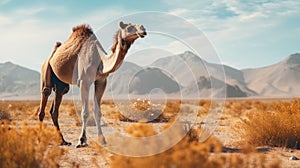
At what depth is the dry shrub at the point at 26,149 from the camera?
5.17 meters

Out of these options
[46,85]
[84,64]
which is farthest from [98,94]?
[46,85]

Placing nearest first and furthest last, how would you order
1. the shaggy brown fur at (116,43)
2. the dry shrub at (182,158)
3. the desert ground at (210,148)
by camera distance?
the dry shrub at (182,158) → the desert ground at (210,148) → the shaggy brown fur at (116,43)

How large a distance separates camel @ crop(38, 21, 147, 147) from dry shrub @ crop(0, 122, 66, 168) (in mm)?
3429

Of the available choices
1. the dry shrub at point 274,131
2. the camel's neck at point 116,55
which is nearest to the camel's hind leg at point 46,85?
the camel's neck at point 116,55

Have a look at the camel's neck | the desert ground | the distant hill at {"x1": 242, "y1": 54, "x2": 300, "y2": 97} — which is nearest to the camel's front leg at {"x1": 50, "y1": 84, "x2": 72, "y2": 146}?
the desert ground

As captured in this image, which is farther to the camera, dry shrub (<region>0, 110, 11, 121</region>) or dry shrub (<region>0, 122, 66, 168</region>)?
dry shrub (<region>0, 110, 11, 121</region>)

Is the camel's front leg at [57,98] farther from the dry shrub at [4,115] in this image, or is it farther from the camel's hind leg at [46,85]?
the dry shrub at [4,115]

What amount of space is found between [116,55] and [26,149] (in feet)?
13.0

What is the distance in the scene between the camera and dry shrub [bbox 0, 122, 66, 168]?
5172 mm

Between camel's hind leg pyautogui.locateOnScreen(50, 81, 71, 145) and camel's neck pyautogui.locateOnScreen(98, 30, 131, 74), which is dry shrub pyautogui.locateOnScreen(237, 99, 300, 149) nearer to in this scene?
camel's neck pyautogui.locateOnScreen(98, 30, 131, 74)

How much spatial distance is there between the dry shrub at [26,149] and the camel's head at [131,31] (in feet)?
10.4

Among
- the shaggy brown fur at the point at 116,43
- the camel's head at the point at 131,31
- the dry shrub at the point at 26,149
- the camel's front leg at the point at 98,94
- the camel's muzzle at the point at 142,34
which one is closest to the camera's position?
the dry shrub at the point at 26,149

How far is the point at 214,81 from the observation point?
8961 millimetres

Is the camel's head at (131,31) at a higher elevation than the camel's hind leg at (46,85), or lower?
higher
